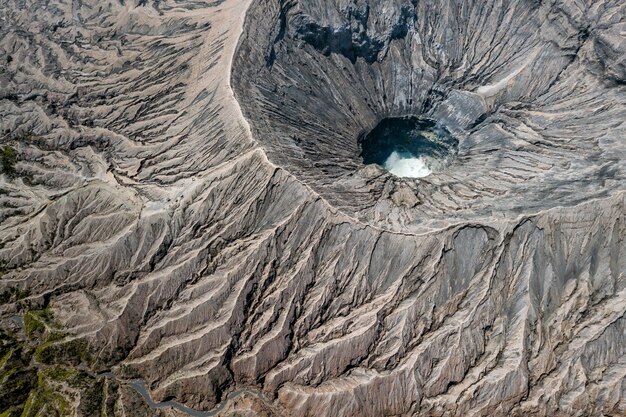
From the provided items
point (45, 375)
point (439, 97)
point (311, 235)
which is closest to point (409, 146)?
point (439, 97)

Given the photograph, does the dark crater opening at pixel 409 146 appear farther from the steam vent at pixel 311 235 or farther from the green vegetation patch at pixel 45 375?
the green vegetation patch at pixel 45 375

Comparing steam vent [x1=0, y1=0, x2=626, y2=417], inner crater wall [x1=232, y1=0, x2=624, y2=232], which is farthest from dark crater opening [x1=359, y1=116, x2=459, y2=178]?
inner crater wall [x1=232, y1=0, x2=624, y2=232]

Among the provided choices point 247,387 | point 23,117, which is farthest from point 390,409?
point 23,117

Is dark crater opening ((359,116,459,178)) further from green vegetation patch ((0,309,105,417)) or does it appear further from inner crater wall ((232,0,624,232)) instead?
green vegetation patch ((0,309,105,417))

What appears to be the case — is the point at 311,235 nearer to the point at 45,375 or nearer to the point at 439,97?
the point at 45,375

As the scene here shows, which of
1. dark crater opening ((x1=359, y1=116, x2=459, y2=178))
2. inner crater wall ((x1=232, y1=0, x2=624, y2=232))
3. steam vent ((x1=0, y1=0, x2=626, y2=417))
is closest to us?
steam vent ((x1=0, y1=0, x2=626, y2=417))

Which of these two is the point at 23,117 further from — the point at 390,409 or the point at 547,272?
the point at 547,272
